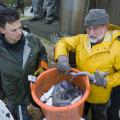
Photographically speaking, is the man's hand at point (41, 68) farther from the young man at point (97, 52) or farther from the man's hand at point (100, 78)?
the man's hand at point (100, 78)

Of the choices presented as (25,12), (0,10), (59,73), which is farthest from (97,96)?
(25,12)

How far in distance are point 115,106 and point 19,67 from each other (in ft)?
4.02

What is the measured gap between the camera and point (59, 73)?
2.70m

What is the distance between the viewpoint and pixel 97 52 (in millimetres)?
2553

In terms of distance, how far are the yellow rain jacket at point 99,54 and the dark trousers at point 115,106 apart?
1.30 feet

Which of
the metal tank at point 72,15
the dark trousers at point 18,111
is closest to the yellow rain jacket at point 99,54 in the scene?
the dark trousers at point 18,111

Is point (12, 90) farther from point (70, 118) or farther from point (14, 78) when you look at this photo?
point (70, 118)

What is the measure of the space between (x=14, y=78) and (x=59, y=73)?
489 millimetres

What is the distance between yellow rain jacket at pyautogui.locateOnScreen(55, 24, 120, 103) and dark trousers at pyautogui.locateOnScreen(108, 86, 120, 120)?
1.30 ft

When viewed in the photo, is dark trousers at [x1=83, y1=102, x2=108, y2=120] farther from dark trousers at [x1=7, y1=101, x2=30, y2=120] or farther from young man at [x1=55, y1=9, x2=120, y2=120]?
dark trousers at [x1=7, y1=101, x2=30, y2=120]

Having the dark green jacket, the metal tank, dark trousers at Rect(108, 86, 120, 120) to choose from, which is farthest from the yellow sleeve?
the metal tank

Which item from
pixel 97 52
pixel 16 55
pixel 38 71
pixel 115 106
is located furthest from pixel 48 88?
pixel 115 106

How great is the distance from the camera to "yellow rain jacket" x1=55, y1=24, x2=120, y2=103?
2.53 meters

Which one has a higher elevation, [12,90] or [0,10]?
[0,10]
